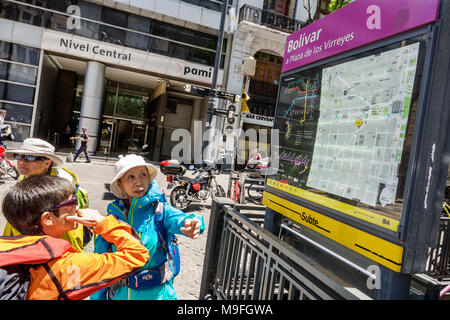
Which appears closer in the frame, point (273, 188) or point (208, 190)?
point (273, 188)

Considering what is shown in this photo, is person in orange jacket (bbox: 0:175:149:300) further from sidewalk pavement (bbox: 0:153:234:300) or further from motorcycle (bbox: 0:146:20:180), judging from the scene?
motorcycle (bbox: 0:146:20:180)

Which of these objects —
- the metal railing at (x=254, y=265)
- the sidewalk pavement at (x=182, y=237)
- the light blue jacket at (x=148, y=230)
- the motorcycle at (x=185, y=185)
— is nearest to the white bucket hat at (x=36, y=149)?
the light blue jacket at (x=148, y=230)

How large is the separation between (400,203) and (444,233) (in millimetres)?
3314

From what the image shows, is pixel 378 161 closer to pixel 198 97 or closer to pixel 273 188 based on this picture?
pixel 273 188

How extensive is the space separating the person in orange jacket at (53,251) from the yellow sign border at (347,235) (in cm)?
158

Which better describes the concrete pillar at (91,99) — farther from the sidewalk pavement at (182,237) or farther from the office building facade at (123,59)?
the sidewalk pavement at (182,237)

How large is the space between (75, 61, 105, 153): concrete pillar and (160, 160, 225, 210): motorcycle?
32.2 feet

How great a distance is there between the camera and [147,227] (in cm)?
205

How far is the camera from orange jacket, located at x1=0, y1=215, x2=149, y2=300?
1305mm

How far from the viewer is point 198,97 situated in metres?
20.2

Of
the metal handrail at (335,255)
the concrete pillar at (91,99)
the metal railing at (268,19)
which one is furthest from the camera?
the metal railing at (268,19)

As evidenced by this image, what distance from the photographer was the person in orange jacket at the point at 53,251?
126 centimetres

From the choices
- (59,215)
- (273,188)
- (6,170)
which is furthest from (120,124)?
(59,215)

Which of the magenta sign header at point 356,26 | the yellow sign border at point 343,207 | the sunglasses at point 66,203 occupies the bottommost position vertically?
the sunglasses at point 66,203
